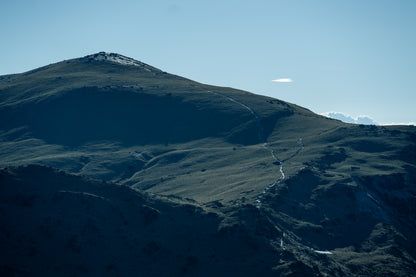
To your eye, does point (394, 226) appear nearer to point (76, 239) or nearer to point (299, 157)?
point (299, 157)

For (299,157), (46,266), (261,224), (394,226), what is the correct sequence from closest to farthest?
(46,266)
(261,224)
(394,226)
(299,157)

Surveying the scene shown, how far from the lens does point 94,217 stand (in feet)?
340

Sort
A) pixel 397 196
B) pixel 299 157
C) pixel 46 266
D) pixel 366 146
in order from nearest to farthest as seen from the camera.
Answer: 1. pixel 46 266
2. pixel 397 196
3. pixel 299 157
4. pixel 366 146

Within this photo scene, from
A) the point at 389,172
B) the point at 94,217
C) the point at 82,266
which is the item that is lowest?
the point at 82,266

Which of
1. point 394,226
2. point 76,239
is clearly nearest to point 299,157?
point 394,226

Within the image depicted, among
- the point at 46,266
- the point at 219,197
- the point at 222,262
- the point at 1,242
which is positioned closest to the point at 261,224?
the point at 222,262

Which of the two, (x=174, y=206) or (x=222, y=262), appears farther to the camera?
(x=174, y=206)

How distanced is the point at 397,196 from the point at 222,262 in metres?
82.7

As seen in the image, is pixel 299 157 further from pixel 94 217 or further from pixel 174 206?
pixel 94 217

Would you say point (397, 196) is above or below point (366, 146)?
below

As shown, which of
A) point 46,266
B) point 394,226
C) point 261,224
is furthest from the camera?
point 394,226

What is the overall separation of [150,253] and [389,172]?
332 ft

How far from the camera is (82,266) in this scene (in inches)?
3649

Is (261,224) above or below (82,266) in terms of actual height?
above
